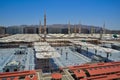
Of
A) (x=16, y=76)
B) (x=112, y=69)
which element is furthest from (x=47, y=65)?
(x=112, y=69)

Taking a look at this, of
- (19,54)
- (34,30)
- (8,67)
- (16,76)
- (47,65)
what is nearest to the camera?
(16,76)

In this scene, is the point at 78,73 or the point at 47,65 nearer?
the point at 78,73

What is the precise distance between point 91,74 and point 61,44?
22.9m

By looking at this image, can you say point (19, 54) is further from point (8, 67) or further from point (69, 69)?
point (69, 69)

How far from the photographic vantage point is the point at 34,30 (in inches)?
3147

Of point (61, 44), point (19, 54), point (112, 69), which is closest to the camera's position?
point (112, 69)

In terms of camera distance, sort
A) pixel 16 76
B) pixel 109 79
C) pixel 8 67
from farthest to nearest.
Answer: pixel 8 67, pixel 16 76, pixel 109 79

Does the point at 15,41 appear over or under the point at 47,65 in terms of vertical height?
over

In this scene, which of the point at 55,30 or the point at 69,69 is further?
the point at 55,30

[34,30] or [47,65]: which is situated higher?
[34,30]

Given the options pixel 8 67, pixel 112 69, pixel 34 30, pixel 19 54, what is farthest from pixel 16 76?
pixel 34 30

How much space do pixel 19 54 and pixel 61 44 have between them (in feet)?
43.7

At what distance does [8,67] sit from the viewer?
1559 cm

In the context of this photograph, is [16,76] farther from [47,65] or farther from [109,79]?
[109,79]
